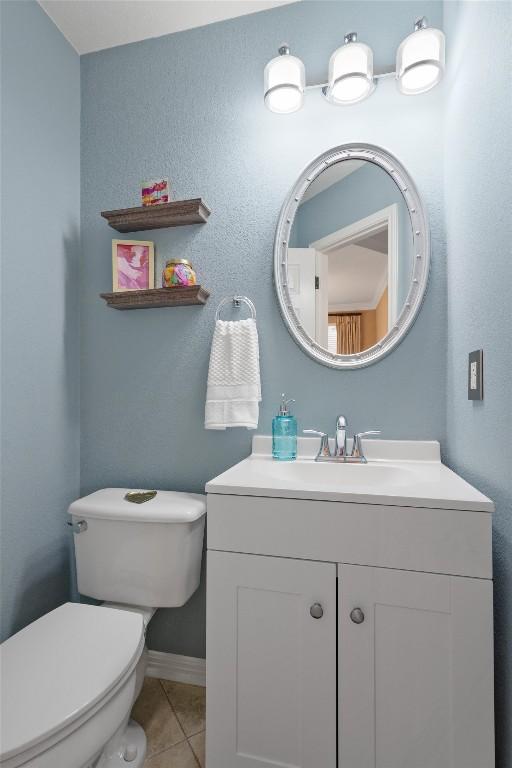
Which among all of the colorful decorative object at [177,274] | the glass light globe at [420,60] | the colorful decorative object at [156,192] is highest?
the glass light globe at [420,60]

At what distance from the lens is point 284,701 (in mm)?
948

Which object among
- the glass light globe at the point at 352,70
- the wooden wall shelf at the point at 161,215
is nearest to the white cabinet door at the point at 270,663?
the wooden wall shelf at the point at 161,215

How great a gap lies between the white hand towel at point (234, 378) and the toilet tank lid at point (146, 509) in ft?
0.89

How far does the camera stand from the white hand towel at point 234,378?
1358 mm

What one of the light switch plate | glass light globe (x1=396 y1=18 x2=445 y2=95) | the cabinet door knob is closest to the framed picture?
glass light globe (x1=396 y1=18 x2=445 y2=95)

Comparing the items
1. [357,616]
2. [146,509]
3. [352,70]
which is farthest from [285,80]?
[357,616]

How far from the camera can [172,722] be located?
51.5 inches

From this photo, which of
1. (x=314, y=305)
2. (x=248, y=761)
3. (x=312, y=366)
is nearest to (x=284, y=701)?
(x=248, y=761)

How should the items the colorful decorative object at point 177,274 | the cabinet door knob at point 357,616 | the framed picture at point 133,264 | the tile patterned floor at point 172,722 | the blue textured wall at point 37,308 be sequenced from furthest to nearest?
the framed picture at point 133,264 → the colorful decorative object at point 177,274 → the blue textured wall at point 37,308 → the tile patterned floor at point 172,722 → the cabinet door knob at point 357,616

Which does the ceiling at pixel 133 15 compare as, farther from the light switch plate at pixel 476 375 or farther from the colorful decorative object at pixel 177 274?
the light switch plate at pixel 476 375

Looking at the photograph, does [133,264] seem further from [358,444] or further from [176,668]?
[176,668]

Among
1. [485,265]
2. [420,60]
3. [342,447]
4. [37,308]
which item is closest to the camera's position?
[485,265]

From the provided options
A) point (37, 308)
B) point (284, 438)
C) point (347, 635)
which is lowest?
point (347, 635)

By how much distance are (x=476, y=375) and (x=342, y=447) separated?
473 millimetres
